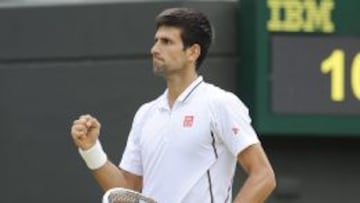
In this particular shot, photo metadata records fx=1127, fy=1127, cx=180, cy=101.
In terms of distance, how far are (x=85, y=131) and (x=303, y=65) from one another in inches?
175

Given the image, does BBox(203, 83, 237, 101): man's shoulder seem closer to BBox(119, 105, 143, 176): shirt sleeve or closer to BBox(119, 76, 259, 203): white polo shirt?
BBox(119, 76, 259, 203): white polo shirt

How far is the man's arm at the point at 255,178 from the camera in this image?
13.2ft

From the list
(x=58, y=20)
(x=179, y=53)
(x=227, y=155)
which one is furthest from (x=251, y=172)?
(x=58, y=20)

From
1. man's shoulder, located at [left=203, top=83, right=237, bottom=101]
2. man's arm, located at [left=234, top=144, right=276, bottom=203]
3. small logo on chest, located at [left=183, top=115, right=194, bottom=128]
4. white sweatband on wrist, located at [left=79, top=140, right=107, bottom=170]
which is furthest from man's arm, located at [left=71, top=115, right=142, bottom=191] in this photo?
man's arm, located at [left=234, top=144, right=276, bottom=203]

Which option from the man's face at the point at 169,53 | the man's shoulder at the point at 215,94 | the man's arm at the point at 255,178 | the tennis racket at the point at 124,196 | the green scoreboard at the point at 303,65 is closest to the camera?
the tennis racket at the point at 124,196

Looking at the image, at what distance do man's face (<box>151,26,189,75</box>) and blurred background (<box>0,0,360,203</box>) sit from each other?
409 cm

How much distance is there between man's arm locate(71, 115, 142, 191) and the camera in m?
Result: 4.10

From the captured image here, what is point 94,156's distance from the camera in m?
4.26

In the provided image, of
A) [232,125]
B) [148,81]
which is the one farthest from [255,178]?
[148,81]

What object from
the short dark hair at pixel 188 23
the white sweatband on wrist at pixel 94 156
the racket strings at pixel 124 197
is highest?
the short dark hair at pixel 188 23

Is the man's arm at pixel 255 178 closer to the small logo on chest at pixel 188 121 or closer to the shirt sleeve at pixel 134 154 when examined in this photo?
the small logo on chest at pixel 188 121

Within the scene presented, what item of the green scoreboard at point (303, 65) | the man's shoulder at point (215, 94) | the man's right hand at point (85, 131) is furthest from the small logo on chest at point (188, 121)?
the green scoreboard at point (303, 65)

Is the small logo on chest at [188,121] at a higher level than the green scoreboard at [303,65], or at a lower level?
higher

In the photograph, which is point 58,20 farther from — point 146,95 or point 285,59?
point 285,59
